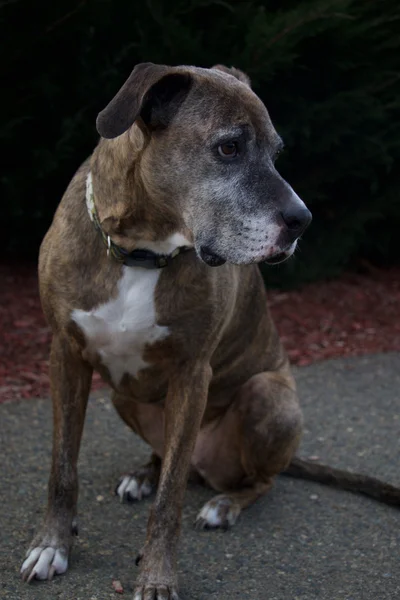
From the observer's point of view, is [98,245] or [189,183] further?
[98,245]

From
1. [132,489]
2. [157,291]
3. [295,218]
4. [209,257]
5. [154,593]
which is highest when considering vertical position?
[295,218]

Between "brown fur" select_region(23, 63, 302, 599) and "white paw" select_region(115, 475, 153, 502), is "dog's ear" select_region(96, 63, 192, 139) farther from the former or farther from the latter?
"white paw" select_region(115, 475, 153, 502)

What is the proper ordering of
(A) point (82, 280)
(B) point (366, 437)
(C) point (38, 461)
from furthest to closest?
(B) point (366, 437) → (C) point (38, 461) → (A) point (82, 280)

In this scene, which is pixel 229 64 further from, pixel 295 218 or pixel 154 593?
pixel 154 593

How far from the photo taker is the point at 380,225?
8.32 metres

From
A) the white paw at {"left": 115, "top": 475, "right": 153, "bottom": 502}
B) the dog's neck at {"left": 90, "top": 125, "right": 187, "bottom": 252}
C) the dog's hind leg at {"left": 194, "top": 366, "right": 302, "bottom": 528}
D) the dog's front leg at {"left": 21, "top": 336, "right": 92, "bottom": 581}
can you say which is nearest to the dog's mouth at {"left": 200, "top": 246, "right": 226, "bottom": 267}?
the dog's neck at {"left": 90, "top": 125, "right": 187, "bottom": 252}

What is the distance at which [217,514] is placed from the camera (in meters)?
3.95

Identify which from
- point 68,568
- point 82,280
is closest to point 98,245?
point 82,280

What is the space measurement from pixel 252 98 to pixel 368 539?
186cm

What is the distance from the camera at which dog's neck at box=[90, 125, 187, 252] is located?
3.32 meters

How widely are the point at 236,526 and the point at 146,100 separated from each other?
1.84 meters

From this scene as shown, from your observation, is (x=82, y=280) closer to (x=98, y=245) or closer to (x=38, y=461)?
(x=98, y=245)

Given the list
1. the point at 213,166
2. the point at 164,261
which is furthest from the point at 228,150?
the point at 164,261

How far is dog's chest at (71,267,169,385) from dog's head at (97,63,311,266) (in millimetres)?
304
